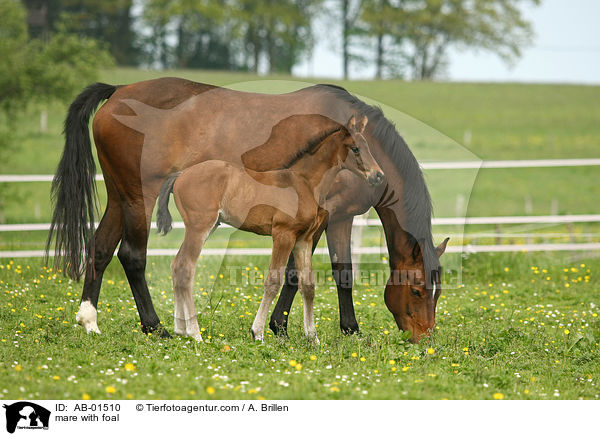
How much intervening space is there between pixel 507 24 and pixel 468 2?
2.54m

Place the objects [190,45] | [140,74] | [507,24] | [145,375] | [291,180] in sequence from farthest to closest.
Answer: [507,24], [190,45], [140,74], [291,180], [145,375]

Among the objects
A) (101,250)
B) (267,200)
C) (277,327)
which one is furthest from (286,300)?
(101,250)

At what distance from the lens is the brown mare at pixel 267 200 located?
5.60 m

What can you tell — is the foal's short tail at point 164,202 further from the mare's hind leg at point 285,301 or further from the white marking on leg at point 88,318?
the mare's hind leg at point 285,301

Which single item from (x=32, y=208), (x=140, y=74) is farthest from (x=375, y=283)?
(x=140, y=74)

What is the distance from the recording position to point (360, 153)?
18.2 ft

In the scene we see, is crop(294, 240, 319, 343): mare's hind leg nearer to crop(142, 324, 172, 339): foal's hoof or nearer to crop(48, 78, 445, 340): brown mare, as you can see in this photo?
crop(48, 78, 445, 340): brown mare

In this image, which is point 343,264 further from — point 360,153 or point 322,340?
point 360,153

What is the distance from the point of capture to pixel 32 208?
1952 centimetres

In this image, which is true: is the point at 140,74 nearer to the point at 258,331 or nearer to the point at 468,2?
the point at 468,2

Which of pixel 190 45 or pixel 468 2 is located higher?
pixel 468 2
